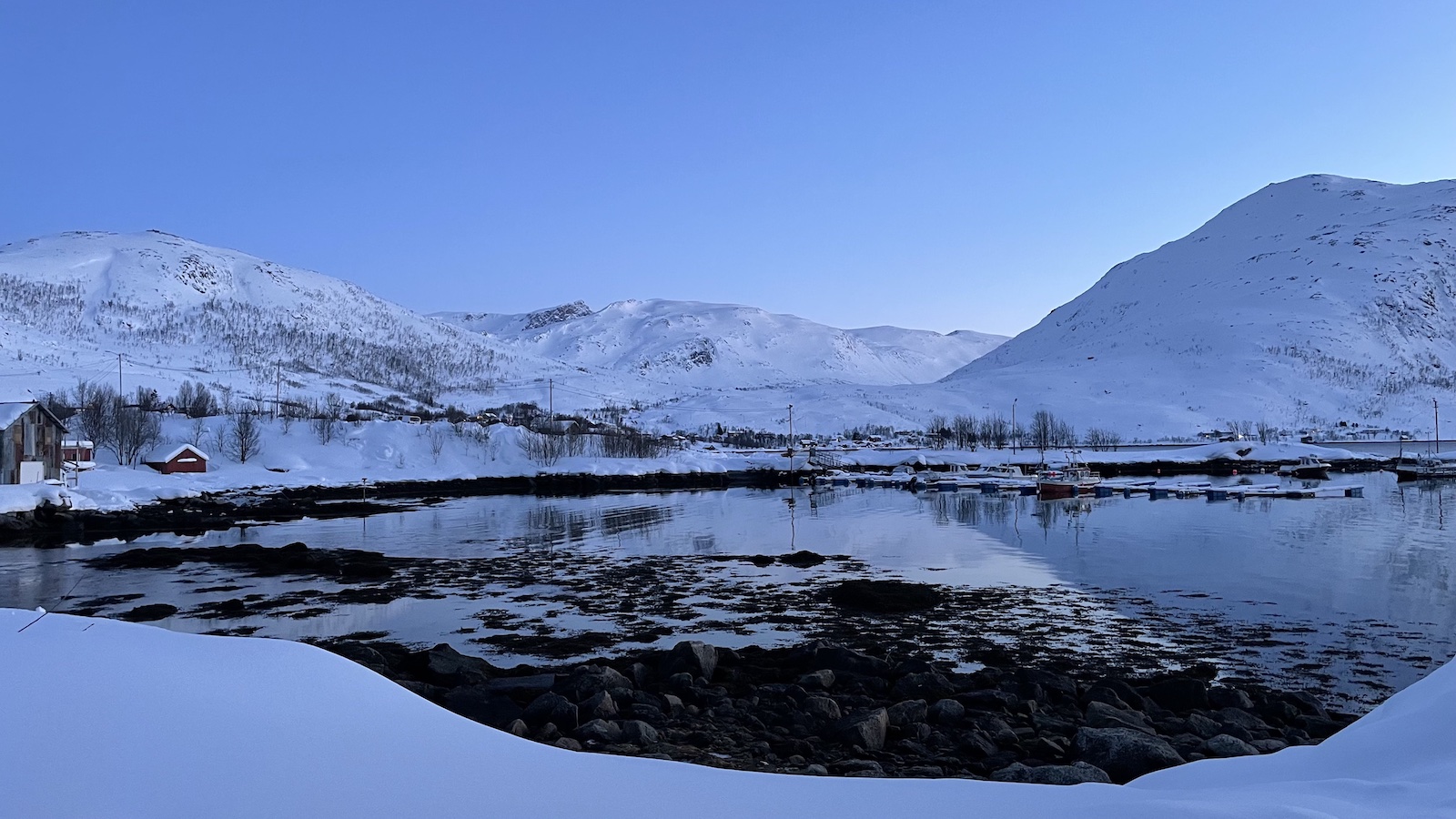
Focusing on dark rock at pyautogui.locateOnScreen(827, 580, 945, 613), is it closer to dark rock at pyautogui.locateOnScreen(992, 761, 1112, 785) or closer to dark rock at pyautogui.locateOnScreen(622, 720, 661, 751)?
dark rock at pyautogui.locateOnScreen(622, 720, 661, 751)

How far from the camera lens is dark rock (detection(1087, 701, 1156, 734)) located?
9469 millimetres

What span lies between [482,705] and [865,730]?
4.35m

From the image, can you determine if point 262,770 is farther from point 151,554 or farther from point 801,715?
point 151,554

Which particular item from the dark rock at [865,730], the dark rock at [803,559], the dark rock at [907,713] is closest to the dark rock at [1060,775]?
the dark rock at [865,730]

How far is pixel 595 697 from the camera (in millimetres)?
10125

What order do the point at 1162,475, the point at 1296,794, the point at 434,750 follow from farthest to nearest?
the point at 1162,475, the point at 434,750, the point at 1296,794

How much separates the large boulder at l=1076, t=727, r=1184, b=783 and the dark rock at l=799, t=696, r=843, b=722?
2689mm

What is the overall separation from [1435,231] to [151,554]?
243894 mm

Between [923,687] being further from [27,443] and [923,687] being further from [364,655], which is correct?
[27,443]

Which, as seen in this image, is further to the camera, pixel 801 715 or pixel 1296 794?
pixel 801 715

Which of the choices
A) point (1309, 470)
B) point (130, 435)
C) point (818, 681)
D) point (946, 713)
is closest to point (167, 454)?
point (130, 435)

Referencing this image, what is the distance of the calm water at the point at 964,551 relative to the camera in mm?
17672

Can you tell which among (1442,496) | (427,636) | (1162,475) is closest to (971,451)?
(1162,475)

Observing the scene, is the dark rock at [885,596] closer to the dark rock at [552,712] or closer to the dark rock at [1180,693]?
the dark rock at [1180,693]
